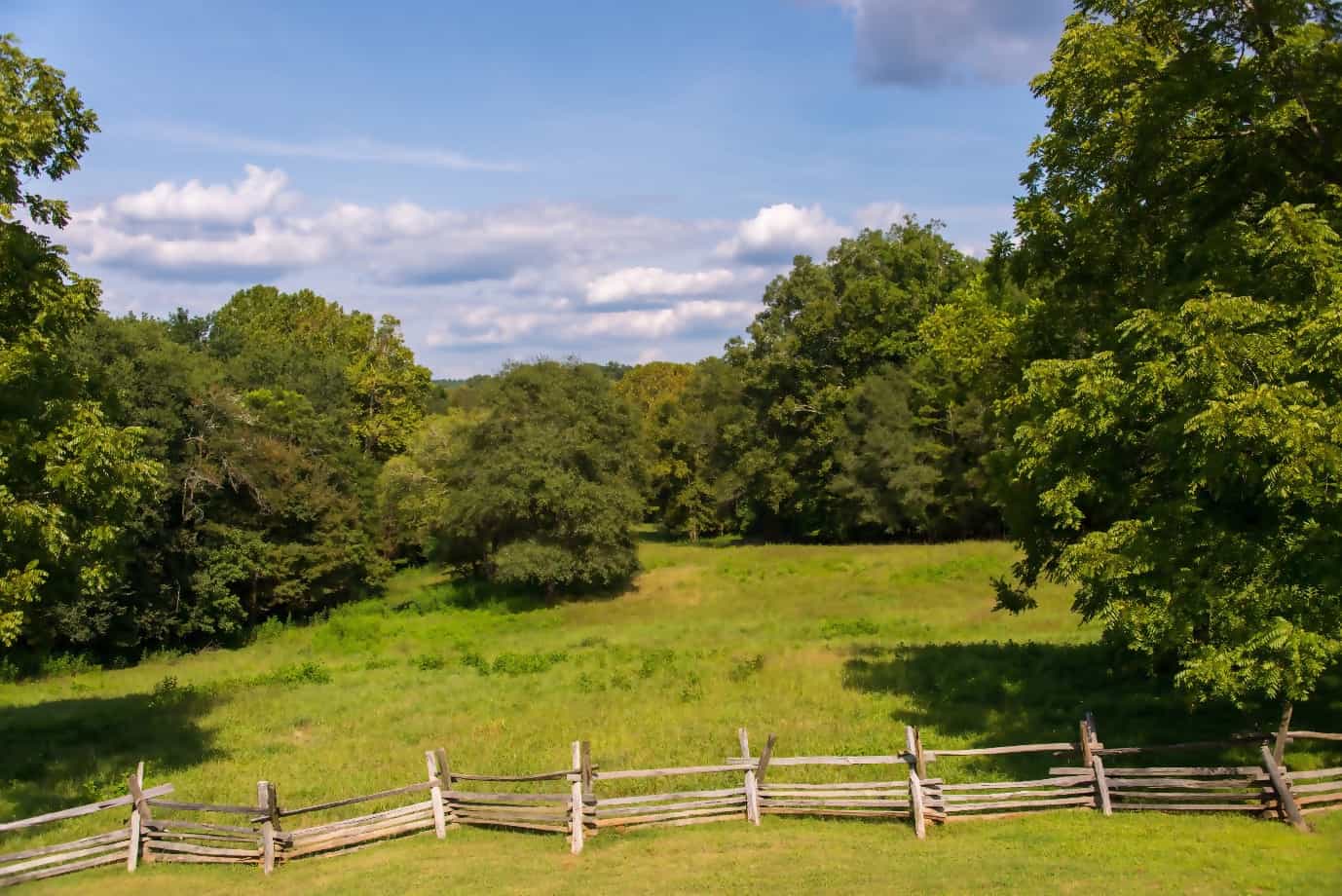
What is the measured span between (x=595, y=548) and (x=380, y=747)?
26.5m

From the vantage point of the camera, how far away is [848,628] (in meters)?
34.4

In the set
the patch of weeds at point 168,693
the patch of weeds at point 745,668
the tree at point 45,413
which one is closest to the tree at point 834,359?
the patch of weeds at point 745,668

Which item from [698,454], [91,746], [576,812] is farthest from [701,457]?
[576,812]

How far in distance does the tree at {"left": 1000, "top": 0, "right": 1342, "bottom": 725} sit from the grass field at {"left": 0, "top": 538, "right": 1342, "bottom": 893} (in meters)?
2.97

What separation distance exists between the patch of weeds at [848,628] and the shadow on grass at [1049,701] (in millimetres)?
5358

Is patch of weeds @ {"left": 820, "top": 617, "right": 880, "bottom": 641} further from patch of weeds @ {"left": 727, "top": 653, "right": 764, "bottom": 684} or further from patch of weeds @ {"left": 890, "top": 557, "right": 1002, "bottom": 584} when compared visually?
patch of weeds @ {"left": 890, "top": 557, "right": 1002, "bottom": 584}

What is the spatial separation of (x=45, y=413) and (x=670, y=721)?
13.7 metres

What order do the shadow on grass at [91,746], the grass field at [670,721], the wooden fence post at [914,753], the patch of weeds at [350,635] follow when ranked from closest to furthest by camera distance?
1. the grass field at [670,721]
2. the wooden fence post at [914,753]
3. the shadow on grass at [91,746]
4. the patch of weeds at [350,635]

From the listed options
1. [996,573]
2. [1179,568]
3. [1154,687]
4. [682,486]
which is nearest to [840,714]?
[1154,687]

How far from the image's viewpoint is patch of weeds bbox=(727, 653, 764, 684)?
26.1 metres

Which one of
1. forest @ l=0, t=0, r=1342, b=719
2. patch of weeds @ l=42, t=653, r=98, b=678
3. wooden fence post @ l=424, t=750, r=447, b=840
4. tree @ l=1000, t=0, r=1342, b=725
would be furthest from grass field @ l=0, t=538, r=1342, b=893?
tree @ l=1000, t=0, r=1342, b=725

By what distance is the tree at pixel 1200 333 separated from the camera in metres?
11.9

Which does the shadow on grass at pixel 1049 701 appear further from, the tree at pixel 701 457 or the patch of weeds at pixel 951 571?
the tree at pixel 701 457

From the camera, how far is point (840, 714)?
69.3ft
